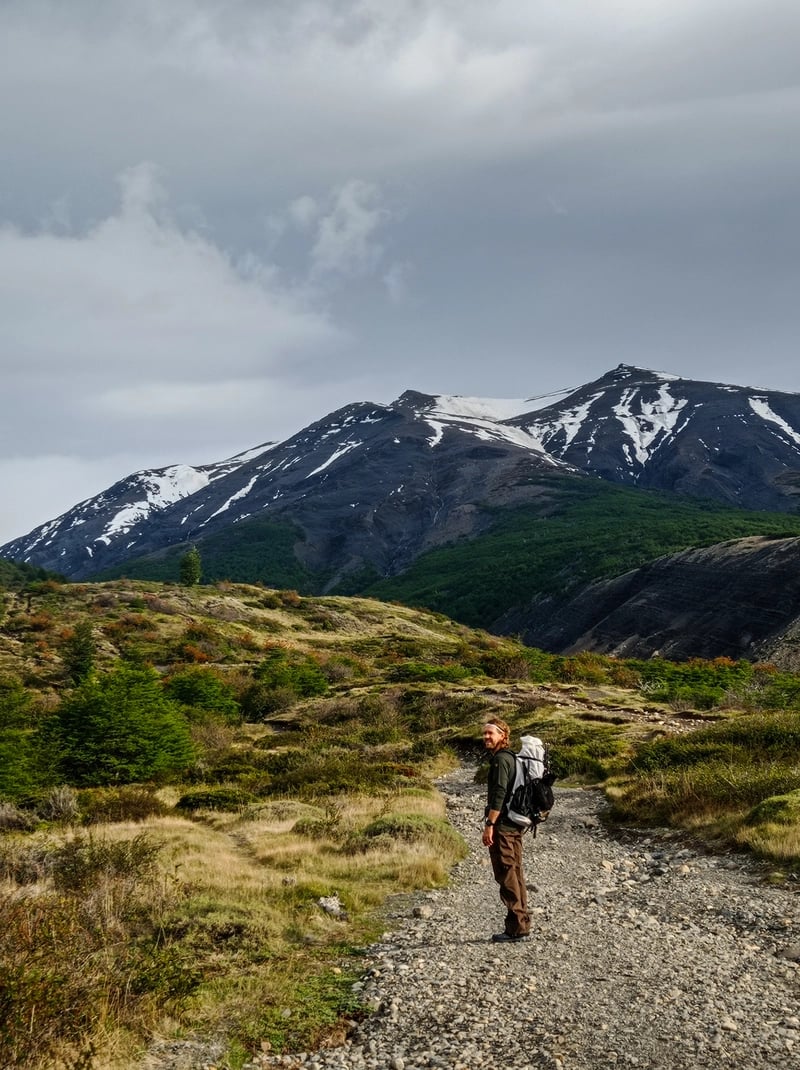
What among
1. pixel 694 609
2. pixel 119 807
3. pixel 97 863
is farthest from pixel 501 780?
pixel 694 609

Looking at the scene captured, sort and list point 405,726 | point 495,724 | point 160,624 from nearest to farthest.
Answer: point 495,724 → point 405,726 → point 160,624

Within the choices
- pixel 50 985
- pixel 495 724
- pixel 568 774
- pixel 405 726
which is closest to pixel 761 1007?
pixel 495 724

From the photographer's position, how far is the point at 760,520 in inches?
5906

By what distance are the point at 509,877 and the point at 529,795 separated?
0.99 m

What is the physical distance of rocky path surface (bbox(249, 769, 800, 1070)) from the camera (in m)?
5.37

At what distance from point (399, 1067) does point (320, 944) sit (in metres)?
3.23

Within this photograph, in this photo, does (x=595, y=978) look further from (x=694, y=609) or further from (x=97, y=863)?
(x=694, y=609)

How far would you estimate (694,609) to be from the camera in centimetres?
8594

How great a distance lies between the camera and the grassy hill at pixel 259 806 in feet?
19.9

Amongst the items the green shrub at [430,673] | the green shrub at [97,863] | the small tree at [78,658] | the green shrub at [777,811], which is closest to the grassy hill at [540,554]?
the green shrub at [430,673]

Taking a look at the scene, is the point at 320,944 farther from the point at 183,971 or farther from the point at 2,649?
the point at 2,649

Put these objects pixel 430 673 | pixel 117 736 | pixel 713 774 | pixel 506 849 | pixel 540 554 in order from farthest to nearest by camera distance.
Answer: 1. pixel 540 554
2. pixel 430 673
3. pixel 117 736
4. pixel 713 774
5. pixel 506 849

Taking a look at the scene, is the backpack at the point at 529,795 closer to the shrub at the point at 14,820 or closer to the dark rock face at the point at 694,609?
the shrub at the point at 14,820

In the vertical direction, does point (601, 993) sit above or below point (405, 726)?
above
